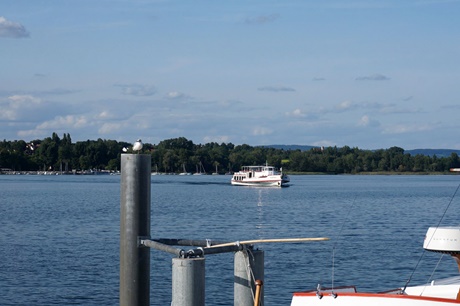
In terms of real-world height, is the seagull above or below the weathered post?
above

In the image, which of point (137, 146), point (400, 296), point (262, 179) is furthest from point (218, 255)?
point (262, 179)

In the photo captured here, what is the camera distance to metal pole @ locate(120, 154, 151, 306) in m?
15.2

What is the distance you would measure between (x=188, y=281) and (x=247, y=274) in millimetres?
1517

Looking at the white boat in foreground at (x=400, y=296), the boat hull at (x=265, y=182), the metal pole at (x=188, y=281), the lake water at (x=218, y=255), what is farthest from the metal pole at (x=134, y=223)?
the boat hull at (x=265, y=182)

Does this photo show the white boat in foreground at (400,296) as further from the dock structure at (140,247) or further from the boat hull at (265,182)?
the boat hull at (265,182)

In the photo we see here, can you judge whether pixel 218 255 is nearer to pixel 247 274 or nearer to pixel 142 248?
pixel 142 248

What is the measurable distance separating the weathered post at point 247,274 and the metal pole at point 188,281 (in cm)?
129

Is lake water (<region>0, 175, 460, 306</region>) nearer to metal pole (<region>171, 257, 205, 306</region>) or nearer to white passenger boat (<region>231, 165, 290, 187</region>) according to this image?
metal pole (<region>171, 257, 205, 306</region>)

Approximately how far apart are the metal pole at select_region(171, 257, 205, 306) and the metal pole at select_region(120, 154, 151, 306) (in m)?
1.65

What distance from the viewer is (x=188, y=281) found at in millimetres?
13711

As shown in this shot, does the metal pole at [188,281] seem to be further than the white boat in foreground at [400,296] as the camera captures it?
No

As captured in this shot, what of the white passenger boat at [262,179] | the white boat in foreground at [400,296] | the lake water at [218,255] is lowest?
the lake water at [218,255]

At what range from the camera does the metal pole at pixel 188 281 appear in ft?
44.9

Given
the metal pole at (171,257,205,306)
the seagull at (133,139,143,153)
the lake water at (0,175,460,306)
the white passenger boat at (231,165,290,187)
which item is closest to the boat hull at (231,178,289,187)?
the white passenger boat at (231,165,290,187)
